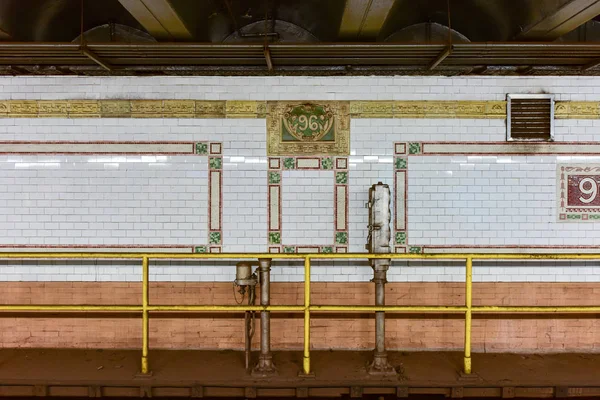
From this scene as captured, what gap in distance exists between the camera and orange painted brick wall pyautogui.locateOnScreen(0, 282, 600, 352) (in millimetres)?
4910

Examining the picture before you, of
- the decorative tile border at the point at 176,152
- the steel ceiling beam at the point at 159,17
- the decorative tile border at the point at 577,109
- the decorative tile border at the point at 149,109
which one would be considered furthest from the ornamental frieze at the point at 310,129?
the decorative tile border at the point at 577,109

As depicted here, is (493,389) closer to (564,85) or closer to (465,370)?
(465,370)

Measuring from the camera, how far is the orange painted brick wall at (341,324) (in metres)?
4.91

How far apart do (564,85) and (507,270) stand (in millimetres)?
2377

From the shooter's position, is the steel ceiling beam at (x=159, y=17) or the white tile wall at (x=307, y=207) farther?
the white tile wall at (x=307, y=207)

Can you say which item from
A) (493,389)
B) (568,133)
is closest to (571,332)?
(493,389)

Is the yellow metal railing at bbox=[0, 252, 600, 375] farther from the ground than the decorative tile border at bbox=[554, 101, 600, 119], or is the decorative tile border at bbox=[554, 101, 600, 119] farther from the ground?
the decorative tile border at bbox=[554, 101, 600, 119]

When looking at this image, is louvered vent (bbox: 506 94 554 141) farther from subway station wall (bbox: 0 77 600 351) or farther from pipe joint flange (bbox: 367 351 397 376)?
pipe joint flange (bbox: 367 351 397 376)

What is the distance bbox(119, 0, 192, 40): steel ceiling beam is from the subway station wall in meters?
0.86

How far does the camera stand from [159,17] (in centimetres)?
380

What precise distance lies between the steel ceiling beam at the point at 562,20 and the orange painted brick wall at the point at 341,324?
2.85 m

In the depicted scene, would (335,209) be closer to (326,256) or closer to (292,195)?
(292,195)

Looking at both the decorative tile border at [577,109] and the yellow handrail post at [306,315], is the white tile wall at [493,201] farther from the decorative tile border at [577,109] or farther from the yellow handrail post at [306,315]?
the yellow handrail post at [306,315]

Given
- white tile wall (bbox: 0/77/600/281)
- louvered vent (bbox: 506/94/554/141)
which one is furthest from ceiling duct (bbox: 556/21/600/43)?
louvered vent (bbox: 506/94/554/141)
